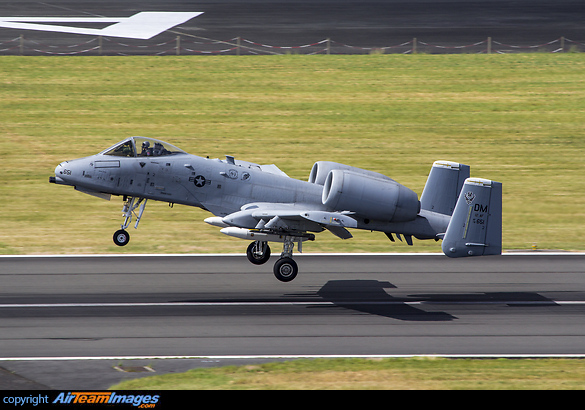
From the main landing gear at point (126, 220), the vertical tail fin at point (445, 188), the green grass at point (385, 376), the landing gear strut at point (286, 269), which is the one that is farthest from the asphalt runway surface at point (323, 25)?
the green grass at point (385, 376)

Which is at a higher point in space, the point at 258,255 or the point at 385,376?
the point at 258,255

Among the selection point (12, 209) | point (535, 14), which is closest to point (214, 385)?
point (12, 209)

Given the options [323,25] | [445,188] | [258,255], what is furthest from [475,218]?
[323,25]

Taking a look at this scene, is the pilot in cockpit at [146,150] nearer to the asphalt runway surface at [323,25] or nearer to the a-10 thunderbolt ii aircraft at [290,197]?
the a-10 thunderbolt ii aircraft at [290,197]

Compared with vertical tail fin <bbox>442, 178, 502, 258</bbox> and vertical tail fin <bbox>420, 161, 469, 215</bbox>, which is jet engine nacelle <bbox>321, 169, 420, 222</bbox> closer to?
vertical tail fin <bbox>420, 161, 469, 215</bbox>

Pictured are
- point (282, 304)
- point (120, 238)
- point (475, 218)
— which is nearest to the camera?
point (475, 218)

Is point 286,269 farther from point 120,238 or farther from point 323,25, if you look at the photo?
point 323,25

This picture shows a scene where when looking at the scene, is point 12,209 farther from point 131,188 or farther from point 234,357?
point 234,357

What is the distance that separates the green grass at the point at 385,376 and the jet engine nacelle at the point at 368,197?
15.6 feet

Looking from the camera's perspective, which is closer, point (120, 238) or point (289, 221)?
point (289, 221)

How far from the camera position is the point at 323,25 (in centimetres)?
4919

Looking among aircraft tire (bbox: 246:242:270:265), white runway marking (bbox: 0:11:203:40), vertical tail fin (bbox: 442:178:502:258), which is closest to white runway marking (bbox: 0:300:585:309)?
vertical tail fin (bbox: 442:178:502:258)

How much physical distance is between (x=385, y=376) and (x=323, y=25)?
1571 inches
